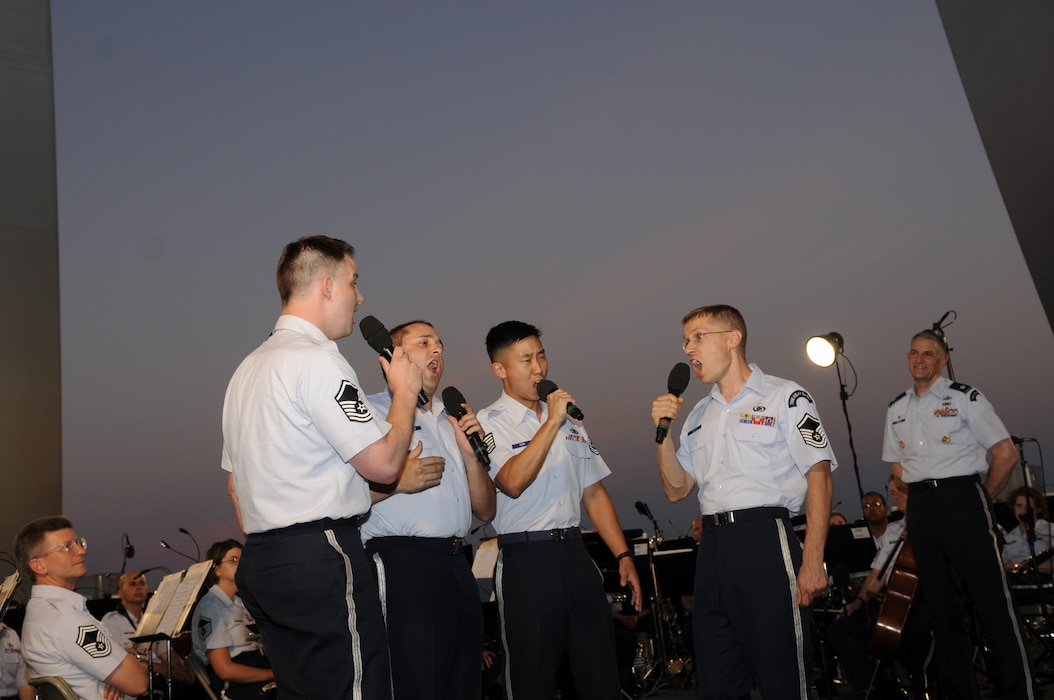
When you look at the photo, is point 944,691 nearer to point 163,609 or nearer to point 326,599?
point 326,599

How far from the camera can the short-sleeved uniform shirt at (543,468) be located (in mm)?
3461

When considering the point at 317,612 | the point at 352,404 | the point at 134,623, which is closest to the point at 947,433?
the point at 352,404

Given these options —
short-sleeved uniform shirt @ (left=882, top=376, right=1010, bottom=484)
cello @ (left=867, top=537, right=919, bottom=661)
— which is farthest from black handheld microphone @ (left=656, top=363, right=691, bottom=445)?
cello @ (left=867, top=537, right=919, bottom=661)

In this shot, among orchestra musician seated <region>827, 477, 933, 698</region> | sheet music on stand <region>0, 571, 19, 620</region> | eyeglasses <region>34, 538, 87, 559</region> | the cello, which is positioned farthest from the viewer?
orchestra musician seated <region>827, 477, 933, 698</region>

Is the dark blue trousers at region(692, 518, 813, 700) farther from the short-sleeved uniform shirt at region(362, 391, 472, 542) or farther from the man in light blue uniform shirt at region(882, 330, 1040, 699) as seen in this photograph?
the man in light blue uniform shirt at region(882, 330, 1040, 699)

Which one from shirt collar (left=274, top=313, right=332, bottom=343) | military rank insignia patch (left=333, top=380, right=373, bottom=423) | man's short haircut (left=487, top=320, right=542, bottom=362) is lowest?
military rank insignia patch (left=333, top=380, right=373, bottom=423)

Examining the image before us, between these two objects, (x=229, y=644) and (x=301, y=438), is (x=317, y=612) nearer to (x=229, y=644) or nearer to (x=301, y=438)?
(x=301, y=438)

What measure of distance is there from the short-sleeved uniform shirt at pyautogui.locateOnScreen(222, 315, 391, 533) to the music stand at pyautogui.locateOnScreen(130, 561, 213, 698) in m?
2.66

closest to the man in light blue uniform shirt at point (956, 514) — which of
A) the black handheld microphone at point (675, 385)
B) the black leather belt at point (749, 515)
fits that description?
the black leather belt at point (749, 515)

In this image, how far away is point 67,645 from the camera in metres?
3.50

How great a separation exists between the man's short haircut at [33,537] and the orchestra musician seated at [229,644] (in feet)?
4.32

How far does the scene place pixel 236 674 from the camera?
16.5 ft

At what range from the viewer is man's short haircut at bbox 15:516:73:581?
3.72 m

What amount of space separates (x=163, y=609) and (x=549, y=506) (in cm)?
264
